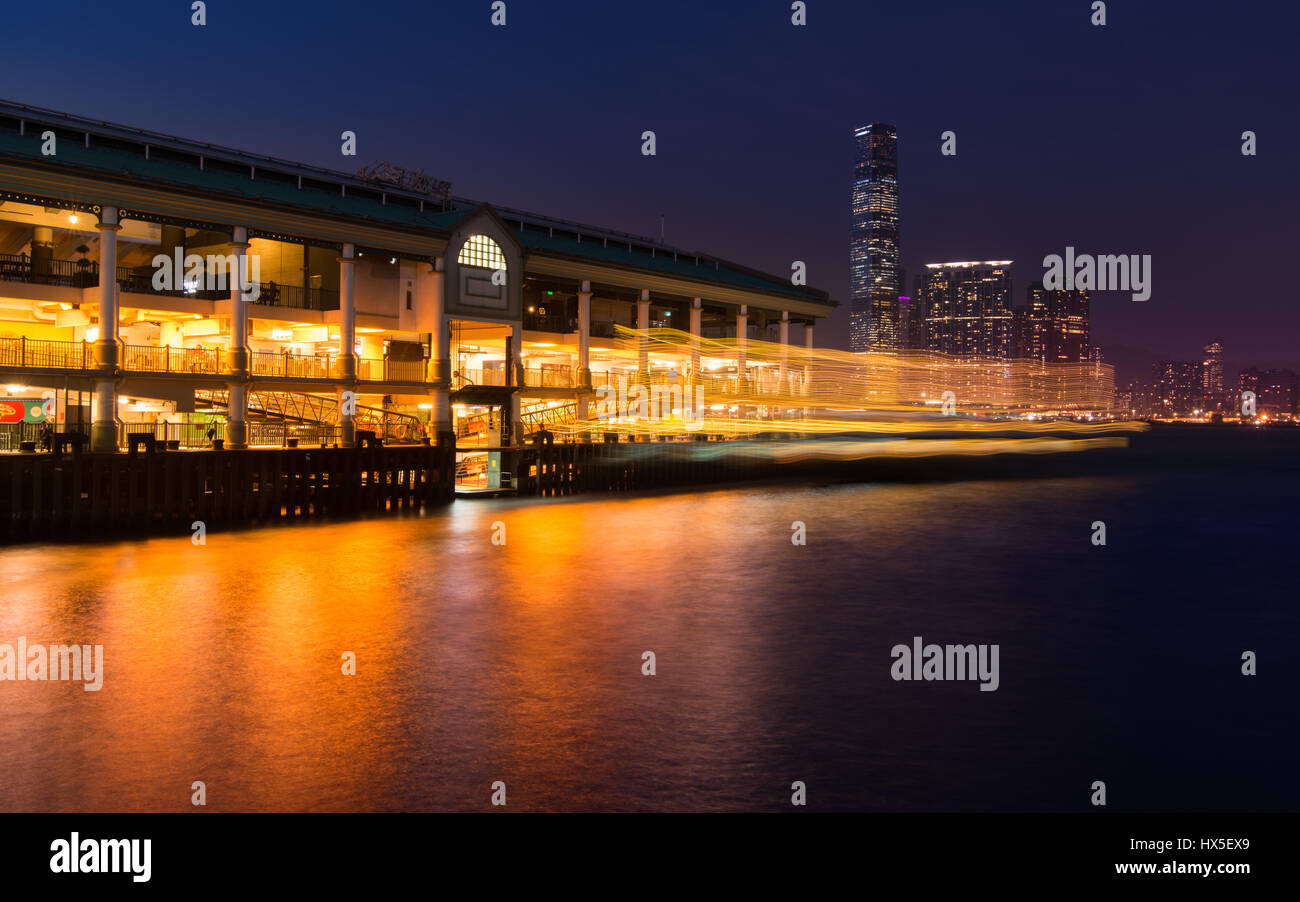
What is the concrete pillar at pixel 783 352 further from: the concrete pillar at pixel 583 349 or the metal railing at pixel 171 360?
the metal railing at pixel 171 360

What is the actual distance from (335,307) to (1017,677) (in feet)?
135

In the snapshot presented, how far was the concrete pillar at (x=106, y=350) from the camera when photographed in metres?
37.2

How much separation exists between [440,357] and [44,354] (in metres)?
19.0

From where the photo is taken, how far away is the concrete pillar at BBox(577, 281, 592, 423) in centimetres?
6253

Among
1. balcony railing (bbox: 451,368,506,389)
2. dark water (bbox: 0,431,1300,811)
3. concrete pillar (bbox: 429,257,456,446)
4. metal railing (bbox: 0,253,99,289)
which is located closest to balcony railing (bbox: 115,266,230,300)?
metal railing (bbox: 0,253,99,289)

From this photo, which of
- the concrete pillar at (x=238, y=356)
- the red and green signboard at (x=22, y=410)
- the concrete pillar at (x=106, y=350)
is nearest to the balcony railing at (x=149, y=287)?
the concrete pillar at (x=238, y=356)

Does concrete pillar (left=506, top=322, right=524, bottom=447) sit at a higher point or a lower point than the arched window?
lower

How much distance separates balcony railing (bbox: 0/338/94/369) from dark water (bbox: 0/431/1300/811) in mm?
9127

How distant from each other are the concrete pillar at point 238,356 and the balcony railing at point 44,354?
5758 millimetres

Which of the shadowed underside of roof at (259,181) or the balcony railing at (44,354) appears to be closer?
the balcony railing at (44,354)

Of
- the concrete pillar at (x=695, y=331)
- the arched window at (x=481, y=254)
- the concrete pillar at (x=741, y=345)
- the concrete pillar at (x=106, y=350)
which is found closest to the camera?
the concrete pillar at (x=106, y=350)

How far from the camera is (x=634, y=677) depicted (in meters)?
18.5

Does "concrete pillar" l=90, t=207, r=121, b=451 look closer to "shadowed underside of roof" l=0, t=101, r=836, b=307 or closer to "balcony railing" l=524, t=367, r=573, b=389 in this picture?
"shadowed underside of roof" l=0, t=101, r=836, b=307
